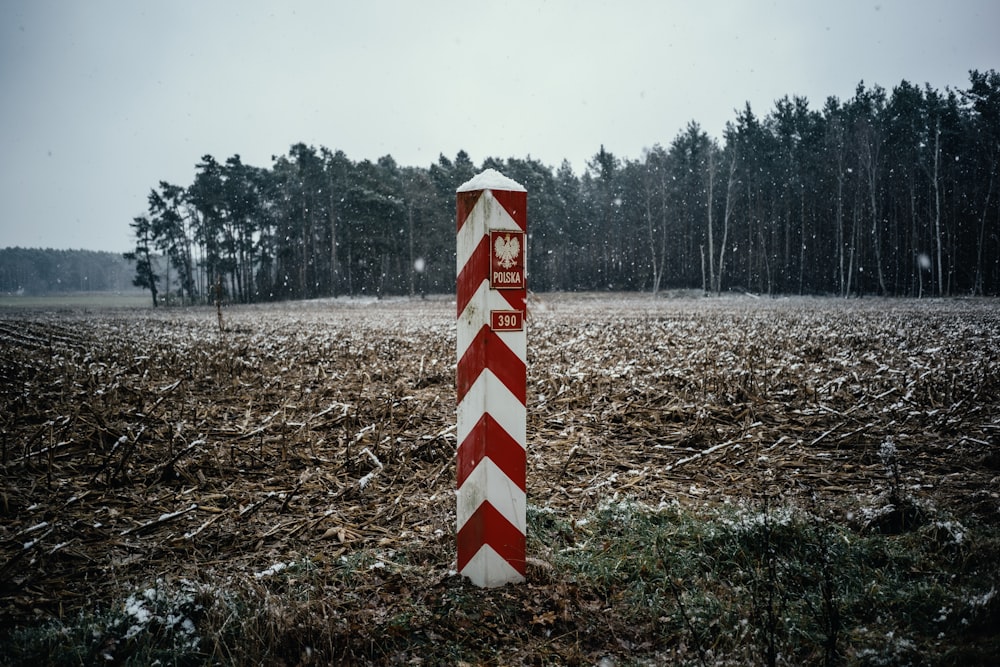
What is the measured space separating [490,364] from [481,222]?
0.67m

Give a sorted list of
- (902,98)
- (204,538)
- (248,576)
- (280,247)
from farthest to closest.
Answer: (280,247)
(902,98)
(204,538)
(248,576)

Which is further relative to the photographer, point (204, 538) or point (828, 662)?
point (204, 538)

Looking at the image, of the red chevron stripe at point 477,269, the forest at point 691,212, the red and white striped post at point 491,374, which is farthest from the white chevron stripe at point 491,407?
the forest at point 691,212

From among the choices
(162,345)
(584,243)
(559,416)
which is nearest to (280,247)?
(584,243)

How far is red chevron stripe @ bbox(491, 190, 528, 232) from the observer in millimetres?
2689

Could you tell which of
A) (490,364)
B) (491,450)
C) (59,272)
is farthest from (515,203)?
(59,272)

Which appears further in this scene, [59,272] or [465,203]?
[59,272]

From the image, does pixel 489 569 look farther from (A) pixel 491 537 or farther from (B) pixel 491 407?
(B) pixel 491 407

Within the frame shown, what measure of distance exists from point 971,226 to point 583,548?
54989 mm

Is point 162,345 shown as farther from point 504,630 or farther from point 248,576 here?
point 504,630

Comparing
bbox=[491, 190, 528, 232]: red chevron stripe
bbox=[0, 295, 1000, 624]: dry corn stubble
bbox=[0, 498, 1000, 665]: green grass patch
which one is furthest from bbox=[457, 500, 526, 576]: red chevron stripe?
bbox=[491, 190, 528, 232]: red chevron stripe

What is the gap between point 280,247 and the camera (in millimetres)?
62344

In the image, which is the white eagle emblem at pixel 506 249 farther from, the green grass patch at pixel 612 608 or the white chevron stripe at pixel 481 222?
the green grass patch at pixel 612 608

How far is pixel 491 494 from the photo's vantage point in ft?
8.89
